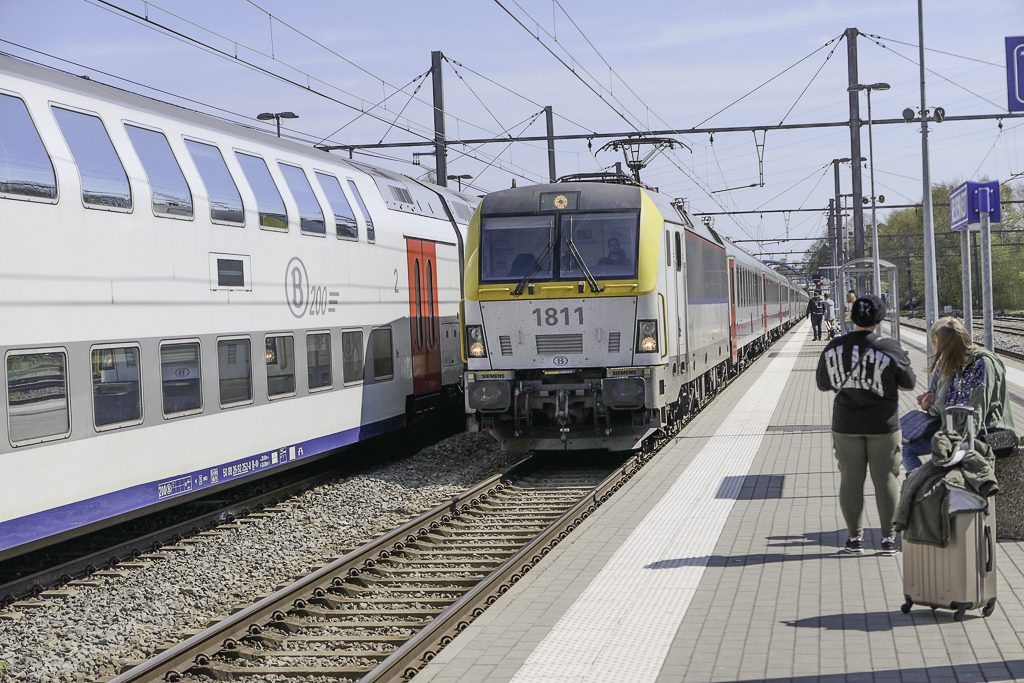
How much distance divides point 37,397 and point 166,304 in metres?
2.04

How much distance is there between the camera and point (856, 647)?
609 cm

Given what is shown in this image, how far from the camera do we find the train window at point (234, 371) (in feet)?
37.5

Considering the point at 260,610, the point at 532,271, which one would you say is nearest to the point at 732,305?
the point at 532,271

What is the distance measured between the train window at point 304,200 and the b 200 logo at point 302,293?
0.53 m

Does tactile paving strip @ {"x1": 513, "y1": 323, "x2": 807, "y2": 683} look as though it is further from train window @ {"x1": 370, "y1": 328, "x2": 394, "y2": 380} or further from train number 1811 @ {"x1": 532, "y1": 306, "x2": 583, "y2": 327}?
train window @ {"x1": 370, "y1": 328, "x2": 394, "y2": 380}

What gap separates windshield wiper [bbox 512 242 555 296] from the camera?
14.4 meters

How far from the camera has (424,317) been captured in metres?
17.4

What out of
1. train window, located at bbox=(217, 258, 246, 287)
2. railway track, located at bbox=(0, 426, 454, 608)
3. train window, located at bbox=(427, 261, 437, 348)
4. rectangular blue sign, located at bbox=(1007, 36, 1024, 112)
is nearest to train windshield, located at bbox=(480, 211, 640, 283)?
train window, located at bbox=(427, 261, 437, 348)

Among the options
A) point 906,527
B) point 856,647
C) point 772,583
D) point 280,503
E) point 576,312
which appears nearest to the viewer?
point 856,647

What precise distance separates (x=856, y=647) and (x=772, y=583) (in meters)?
1.63

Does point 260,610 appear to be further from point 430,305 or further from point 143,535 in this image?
point 430,305

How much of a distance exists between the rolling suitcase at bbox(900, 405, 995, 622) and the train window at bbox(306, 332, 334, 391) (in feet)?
26.7

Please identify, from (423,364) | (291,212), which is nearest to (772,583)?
(291,212)

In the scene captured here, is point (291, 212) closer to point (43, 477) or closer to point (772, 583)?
point (43, 477)
